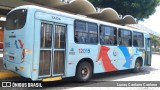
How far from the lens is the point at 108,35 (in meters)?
11.6

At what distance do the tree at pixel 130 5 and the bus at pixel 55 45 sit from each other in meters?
9.32

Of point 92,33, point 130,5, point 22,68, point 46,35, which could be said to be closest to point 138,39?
point 92,33

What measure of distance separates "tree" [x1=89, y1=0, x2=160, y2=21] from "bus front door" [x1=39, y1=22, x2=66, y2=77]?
42.2 ft

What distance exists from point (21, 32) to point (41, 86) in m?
2.31

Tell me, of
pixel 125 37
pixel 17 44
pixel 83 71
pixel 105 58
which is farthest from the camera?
pixel 125 37

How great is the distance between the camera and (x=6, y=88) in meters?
8.50

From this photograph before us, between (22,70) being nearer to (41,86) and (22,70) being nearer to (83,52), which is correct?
(41,86)

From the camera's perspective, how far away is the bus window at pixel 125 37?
12617mm

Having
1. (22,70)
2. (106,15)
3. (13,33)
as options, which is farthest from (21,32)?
(106,15)

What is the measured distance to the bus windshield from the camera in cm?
840

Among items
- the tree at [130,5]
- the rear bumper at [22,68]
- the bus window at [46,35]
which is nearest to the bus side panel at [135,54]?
the tree at [130,5]

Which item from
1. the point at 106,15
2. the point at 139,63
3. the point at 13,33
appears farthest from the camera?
the point at 106,15

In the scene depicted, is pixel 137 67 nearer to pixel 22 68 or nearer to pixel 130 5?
pixel 130 5

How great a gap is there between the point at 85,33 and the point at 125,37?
3.77 m
